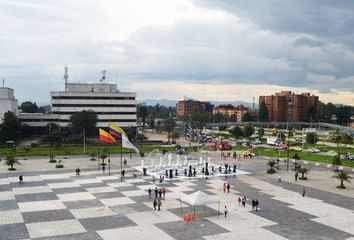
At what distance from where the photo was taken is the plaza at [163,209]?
30.5 metres

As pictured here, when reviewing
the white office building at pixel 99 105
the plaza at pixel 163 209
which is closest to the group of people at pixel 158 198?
the plaza at pixel 163 209

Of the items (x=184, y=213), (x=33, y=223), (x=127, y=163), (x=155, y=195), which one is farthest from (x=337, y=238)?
(x=127, y=163)

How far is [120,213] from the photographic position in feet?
119

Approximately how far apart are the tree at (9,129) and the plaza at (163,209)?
5524 cm

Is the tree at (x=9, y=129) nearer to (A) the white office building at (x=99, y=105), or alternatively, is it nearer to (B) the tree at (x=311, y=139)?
(A) the white office building at (x=99, y=105)

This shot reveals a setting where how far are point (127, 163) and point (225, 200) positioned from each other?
110 ft

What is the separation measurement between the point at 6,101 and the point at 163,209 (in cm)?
10102

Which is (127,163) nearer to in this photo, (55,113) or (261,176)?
(261,176)

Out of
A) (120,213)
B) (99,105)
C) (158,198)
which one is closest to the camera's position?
(120,213)

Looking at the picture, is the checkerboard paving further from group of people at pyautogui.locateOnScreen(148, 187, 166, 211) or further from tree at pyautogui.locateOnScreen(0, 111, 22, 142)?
tree at pyautogui.locateOnScreen(0, 111, 22, 142)

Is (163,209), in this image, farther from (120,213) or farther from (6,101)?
(6,101)

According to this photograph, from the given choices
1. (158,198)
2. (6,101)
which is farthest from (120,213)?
(6,101)

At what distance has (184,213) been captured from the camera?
36094mm

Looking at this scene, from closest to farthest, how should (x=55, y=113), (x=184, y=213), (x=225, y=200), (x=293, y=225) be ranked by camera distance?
(x=293, y=225) → (x=184, y=213) → (x=225, y=200) → (x=55, y=113)
